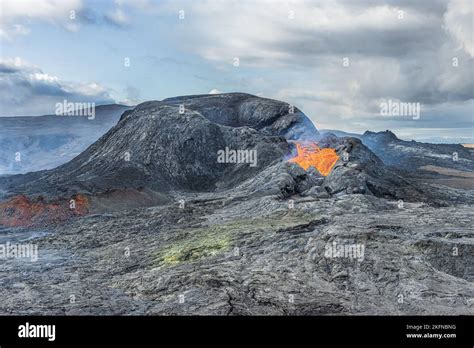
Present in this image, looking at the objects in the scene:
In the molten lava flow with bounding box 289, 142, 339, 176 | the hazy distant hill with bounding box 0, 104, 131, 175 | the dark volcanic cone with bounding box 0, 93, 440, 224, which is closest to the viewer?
the dark volcanic cone with bounding box 0, 93, 440, 224

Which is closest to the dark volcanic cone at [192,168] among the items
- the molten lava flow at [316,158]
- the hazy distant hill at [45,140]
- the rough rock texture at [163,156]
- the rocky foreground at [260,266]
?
the rough rock texture at [163,156]

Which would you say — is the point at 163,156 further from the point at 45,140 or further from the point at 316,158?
the point at 45,140

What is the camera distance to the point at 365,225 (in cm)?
3269

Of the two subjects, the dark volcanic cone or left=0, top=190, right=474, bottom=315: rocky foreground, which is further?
the dark volcanic cone

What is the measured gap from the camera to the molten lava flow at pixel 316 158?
60188mm

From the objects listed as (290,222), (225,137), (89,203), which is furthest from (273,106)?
(290,222)

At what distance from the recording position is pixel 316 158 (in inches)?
2520

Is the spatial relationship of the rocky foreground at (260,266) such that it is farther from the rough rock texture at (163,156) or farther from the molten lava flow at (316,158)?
the molten lava flow at (316,158)

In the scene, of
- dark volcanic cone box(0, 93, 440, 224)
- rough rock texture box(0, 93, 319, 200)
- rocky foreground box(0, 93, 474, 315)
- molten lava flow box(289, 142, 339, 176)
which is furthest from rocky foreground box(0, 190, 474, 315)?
molten lava flow box(289, 142, 339, 176)

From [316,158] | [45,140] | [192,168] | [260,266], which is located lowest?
[260,266]

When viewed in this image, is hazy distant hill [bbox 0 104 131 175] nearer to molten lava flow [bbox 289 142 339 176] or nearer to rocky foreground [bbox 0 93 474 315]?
rocky foreground [bbox 0 93 474 315]

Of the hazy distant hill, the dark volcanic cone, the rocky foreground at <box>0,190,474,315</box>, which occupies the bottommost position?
the rocky foreground at <box>0,190,474,315</box>

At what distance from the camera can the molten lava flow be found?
197 feet

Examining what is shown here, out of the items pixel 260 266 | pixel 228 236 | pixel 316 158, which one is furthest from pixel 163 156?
pixel 260 266
